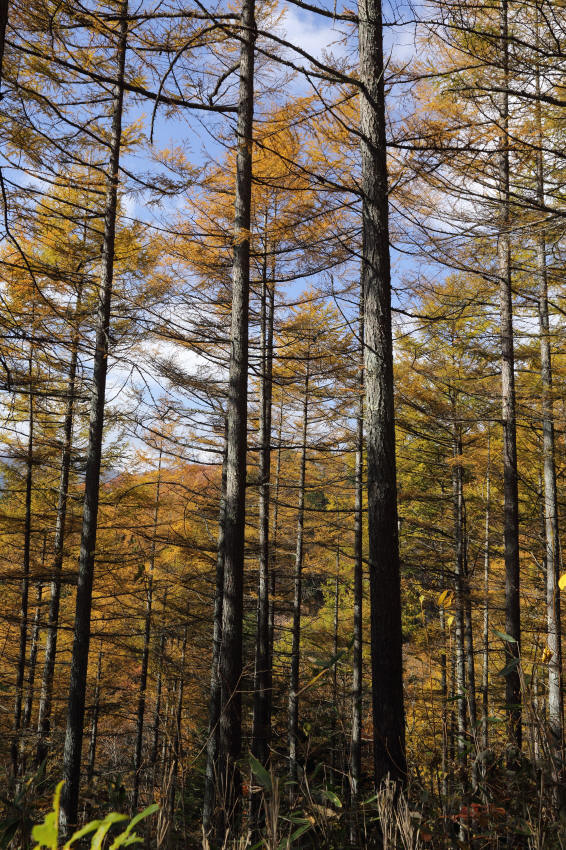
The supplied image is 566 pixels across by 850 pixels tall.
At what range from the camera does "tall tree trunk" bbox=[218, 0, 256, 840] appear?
19.7 ft

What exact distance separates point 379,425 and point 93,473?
5.60 metres

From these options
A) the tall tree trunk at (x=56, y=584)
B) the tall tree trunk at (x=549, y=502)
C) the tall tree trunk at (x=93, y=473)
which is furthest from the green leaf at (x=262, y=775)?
the tall tree trunk at (x=56, y=584)

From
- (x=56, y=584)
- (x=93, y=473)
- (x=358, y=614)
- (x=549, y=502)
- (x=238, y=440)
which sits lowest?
(x=358, y=614)

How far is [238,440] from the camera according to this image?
21.8 feet

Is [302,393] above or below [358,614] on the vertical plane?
above

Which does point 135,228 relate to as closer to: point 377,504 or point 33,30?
point 33,30

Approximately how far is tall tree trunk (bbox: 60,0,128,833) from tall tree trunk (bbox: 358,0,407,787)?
4357 millimetres

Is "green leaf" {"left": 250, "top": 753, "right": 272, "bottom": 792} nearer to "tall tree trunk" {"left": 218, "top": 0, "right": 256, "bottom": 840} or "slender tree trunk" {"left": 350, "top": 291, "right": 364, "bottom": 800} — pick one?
"tall tree trunk" {"left": 218, "top": 0, "right": 256, "bottom": 840}

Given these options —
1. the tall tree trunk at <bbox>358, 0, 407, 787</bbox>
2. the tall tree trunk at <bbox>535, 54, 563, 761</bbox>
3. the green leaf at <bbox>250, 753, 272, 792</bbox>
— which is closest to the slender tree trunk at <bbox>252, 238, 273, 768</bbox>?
the tall tree trunk at <bbox>535, 54, 563, 761</bbox>

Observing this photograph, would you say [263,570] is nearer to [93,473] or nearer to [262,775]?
[93,473]

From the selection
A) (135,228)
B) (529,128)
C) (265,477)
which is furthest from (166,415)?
(529,128)

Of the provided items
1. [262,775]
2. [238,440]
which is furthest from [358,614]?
[262,775]

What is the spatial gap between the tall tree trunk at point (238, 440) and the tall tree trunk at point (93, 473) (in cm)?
191

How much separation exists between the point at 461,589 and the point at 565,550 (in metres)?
2.63
